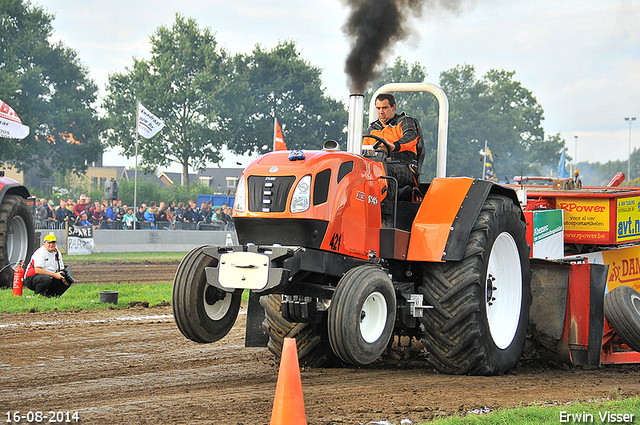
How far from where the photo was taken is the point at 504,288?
21.2 ft

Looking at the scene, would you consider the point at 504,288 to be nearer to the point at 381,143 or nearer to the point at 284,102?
the point at 381,143

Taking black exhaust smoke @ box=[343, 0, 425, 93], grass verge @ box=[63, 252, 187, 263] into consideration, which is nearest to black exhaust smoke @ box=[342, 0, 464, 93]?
black exhaust smoke @ box=[343, 0, 425, 93]

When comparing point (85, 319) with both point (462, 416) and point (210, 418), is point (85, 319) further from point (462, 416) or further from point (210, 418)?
point (462, 416)

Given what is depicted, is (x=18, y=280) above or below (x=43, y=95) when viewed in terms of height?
below

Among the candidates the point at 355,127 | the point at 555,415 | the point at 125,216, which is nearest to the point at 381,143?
the point at 355,127

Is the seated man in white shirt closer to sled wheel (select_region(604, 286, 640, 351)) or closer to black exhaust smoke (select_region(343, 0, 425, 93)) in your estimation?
black exhaust smoke (select_region(343, 0, 425, 93))

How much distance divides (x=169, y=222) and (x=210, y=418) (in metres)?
19.3

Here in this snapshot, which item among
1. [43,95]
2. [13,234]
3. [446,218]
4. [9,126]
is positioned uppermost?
[43,95]

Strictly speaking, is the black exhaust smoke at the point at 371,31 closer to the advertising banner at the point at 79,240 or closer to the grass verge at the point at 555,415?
the grass verge at the point at 555,415

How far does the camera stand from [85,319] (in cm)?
916

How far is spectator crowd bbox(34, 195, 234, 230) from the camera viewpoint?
20.2 metres

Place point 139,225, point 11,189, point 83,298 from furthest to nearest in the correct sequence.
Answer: point 139,225, point 11,189, point 83,298

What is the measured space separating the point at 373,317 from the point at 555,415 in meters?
1.36

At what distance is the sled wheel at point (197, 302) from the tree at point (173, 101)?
38.9 m
